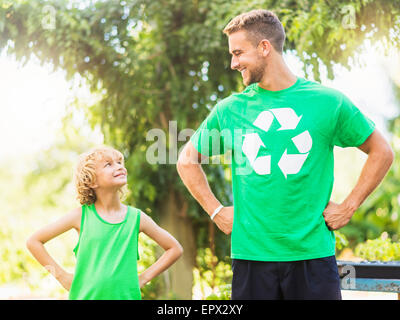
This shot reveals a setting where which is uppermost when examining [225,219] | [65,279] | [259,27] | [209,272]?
[259,27]

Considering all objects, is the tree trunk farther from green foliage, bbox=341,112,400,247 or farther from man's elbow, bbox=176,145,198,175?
green foliage, bbox=341,112,400,247

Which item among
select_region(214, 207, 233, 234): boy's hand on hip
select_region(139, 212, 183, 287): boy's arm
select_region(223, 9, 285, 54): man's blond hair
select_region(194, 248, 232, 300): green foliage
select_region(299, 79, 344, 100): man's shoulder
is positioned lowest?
select_region(194, 248, 232, 300): green foliage

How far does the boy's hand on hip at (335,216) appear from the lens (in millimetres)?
1779

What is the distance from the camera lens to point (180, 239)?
4.59 meters

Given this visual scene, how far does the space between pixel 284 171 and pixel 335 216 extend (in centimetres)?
24

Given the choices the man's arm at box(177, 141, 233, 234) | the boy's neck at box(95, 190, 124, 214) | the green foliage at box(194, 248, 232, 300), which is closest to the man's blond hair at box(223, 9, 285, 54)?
the man's arm at box(177, 141, 233, 234)

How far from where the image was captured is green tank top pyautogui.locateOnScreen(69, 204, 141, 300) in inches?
71.6

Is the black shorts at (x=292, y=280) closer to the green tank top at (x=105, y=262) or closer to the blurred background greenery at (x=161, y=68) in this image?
the green tank top at (x=105, y=262)

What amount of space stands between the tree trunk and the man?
106 inches

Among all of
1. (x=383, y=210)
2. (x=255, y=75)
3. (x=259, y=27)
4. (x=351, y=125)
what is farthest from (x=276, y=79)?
(x=383, y=210)

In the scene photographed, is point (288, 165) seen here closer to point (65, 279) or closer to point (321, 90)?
point (321, 90)

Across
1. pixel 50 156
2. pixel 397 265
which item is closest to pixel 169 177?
pixel 397 265

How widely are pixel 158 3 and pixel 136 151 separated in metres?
1.26
